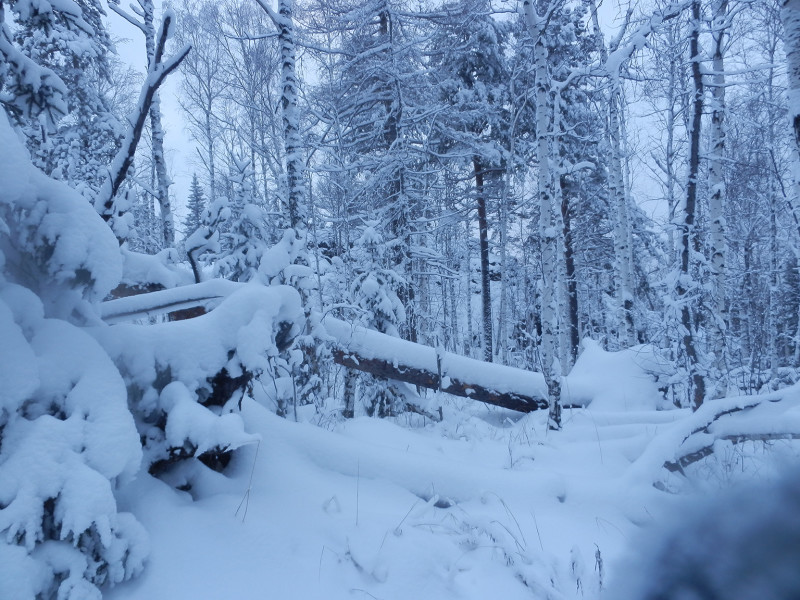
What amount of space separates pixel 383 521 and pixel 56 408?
6.54 feet

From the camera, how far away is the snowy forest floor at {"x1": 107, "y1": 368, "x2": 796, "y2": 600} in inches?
95.1

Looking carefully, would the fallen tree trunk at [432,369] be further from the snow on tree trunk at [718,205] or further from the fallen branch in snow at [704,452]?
the fallen branch in snow at [704,452]

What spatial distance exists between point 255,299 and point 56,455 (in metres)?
1.59

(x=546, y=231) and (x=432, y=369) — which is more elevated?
(x=546, y=231)

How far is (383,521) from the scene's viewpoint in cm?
299

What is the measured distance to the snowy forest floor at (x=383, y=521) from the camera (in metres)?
2.42

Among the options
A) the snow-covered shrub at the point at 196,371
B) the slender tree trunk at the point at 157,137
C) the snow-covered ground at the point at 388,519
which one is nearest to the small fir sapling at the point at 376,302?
the snow-covered ground at the point at 388,519

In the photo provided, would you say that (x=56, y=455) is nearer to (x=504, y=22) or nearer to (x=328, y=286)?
(x=328, y=286)

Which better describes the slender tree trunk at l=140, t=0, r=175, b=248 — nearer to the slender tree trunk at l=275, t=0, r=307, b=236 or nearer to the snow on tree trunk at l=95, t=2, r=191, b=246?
the slender tree trunk at l=275, t=0, r=307, b=236

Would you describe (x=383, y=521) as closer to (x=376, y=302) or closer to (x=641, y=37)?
(x=376, y=302)

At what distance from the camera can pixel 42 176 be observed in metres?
2.68

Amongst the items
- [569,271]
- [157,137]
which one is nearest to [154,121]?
[157,137]

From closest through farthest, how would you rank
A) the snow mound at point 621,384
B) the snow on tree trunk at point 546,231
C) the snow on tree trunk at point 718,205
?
1. the snow on tree trunk at point 546,231
2. the snow on tree trunk at point 718,205
3. the snow mound at point 621,384

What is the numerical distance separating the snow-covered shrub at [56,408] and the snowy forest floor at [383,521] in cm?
31
